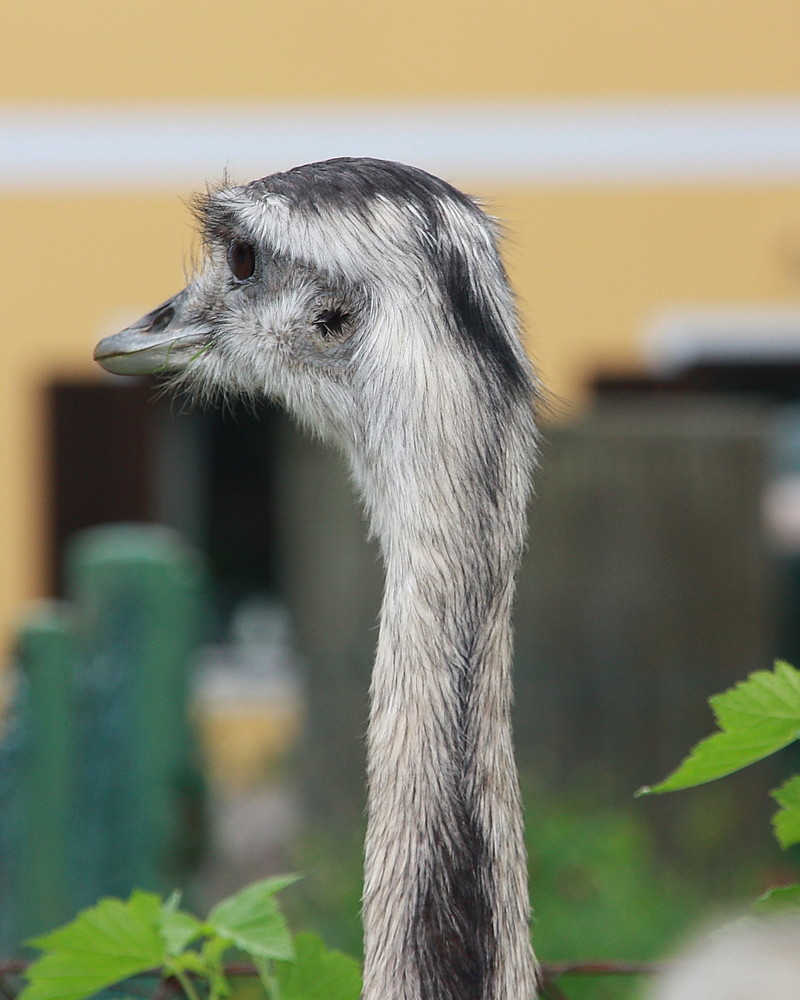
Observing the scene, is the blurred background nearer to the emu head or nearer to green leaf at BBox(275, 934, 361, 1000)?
green leaf at BBox(275, 934, 361, 1000)

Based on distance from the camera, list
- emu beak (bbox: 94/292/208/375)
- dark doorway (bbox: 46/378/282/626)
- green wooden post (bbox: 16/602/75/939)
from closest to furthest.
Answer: emu beak (bbox: 94/292/208/375)
green wooden post (bbox: 16/602/75/939)
dark doorway (bbox: 46/378/282/626)

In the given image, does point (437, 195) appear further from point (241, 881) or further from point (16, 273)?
point (16, 273)

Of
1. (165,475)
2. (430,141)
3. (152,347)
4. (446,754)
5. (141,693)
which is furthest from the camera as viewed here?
(165,475)

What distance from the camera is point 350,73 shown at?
21.0ft

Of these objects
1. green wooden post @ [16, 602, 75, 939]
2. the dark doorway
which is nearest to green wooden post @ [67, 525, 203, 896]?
green wooden post @ [16, 602, 75, 939]

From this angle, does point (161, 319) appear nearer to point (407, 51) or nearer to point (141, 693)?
point (141, 693)

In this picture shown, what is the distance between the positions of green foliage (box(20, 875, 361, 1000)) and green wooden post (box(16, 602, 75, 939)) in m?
1.56

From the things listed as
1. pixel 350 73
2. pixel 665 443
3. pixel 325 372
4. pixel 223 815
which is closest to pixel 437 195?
pixel 325 372

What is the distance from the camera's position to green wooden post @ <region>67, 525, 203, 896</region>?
304cm

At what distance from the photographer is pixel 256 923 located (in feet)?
4.07

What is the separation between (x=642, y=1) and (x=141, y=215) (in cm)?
219

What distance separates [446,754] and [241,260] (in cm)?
43

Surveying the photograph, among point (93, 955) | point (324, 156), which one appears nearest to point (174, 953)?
point (93, 955)

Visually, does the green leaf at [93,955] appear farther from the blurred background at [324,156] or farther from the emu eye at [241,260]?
the blurred background at [324,156]
